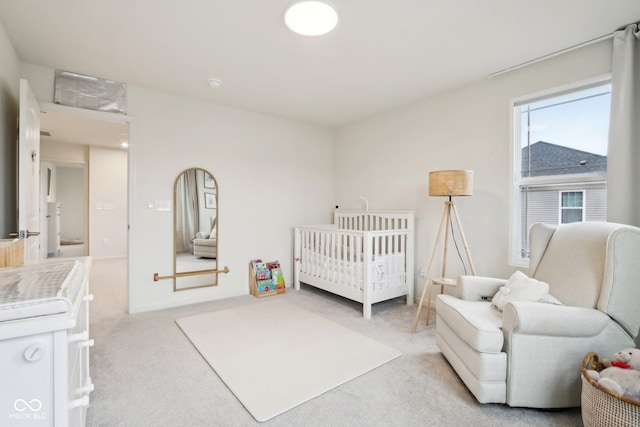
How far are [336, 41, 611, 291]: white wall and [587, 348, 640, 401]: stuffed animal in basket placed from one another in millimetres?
1254

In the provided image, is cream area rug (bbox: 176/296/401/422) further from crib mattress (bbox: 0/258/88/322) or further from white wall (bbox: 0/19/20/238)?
white wall (bbox: 0/19/20/238)

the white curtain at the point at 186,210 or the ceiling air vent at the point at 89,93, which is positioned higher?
the ceiling air vent at the point at 89,93

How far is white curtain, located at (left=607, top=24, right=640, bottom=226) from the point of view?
2.02 meters

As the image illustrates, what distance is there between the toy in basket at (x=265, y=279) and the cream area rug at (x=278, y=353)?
1.97 ft

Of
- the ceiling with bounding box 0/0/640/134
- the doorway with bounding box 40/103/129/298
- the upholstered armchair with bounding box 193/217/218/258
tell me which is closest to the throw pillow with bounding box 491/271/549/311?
the ceiling with bounding box 0/0/640/134

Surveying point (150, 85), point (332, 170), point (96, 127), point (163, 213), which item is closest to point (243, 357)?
point (163, 213)

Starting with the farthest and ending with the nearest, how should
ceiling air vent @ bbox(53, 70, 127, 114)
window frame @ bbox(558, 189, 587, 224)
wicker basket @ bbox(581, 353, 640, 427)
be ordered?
ceiling air vent @ bbox(53, 70, 127, 114)
window frame @ bbox(558, 189, 587, 224)
wicker basket @ bbox(581, 353, 640, 427)

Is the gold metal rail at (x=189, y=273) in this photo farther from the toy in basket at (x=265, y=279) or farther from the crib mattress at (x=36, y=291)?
the crib mattress at (x=36, y=291)

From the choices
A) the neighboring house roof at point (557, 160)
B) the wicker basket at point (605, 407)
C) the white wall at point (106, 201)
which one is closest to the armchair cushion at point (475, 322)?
the wicker basket at point (605, 407)

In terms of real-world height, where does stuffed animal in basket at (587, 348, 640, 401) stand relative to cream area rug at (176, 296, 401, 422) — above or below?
above

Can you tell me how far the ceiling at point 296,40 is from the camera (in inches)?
73.8

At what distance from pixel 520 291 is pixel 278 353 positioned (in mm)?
1725

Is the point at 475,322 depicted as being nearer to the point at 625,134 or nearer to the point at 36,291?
the point at 625,134

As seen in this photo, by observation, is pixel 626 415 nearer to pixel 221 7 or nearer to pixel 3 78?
pixel 221 7
